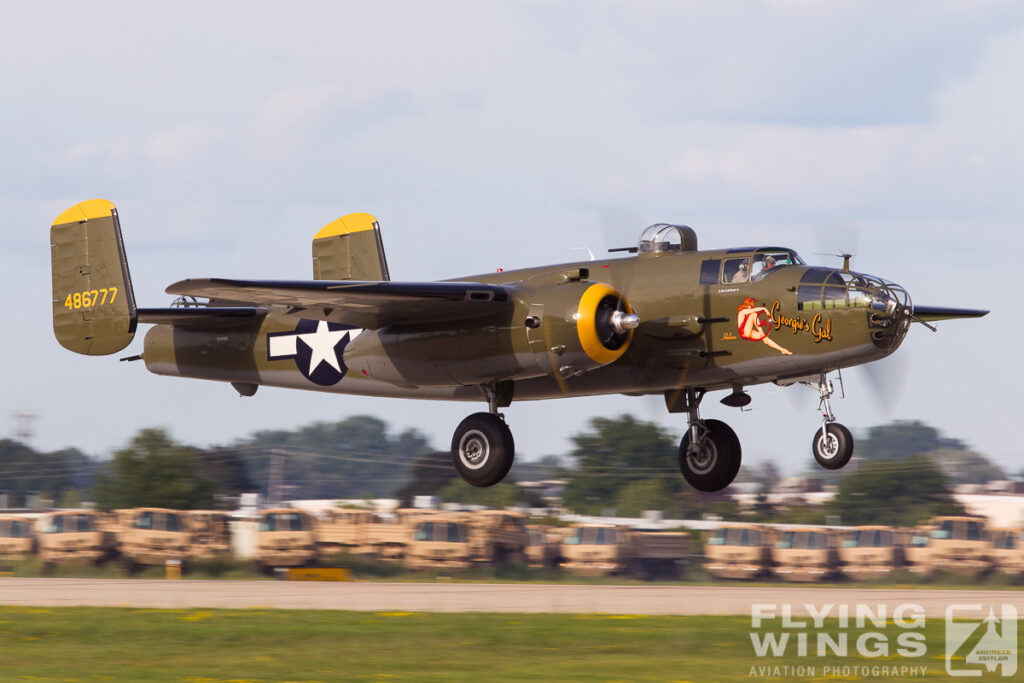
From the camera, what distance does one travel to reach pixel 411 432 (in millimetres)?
93125

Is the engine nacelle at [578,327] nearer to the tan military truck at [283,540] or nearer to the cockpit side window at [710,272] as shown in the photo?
the cockpit side window at [710,272]

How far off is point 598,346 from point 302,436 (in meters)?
67.0

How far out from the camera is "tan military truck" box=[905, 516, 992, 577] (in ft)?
118

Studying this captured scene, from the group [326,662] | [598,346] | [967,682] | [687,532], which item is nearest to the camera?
[967,682]

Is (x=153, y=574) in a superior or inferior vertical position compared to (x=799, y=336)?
inferior

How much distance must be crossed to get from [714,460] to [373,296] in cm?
721

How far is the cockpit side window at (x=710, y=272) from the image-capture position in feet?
72.0

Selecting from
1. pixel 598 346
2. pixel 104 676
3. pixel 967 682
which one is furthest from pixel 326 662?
pixel 967 682

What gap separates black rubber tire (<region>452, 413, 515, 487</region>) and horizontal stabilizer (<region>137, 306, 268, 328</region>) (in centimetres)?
559

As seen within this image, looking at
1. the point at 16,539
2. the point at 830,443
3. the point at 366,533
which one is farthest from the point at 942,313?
the point at 16,539

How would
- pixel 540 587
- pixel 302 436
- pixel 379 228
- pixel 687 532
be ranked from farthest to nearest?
pixel 302 436, pixel 687 532, pixel 540 587, pixel 379 228

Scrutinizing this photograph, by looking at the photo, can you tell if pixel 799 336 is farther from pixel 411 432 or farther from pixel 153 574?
pixel 411 432

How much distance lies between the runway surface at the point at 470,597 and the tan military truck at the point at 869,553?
5645mm

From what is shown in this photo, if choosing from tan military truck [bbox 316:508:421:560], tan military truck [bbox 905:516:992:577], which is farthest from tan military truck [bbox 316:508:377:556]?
tan military truck [bbox 905:516:992:577]
